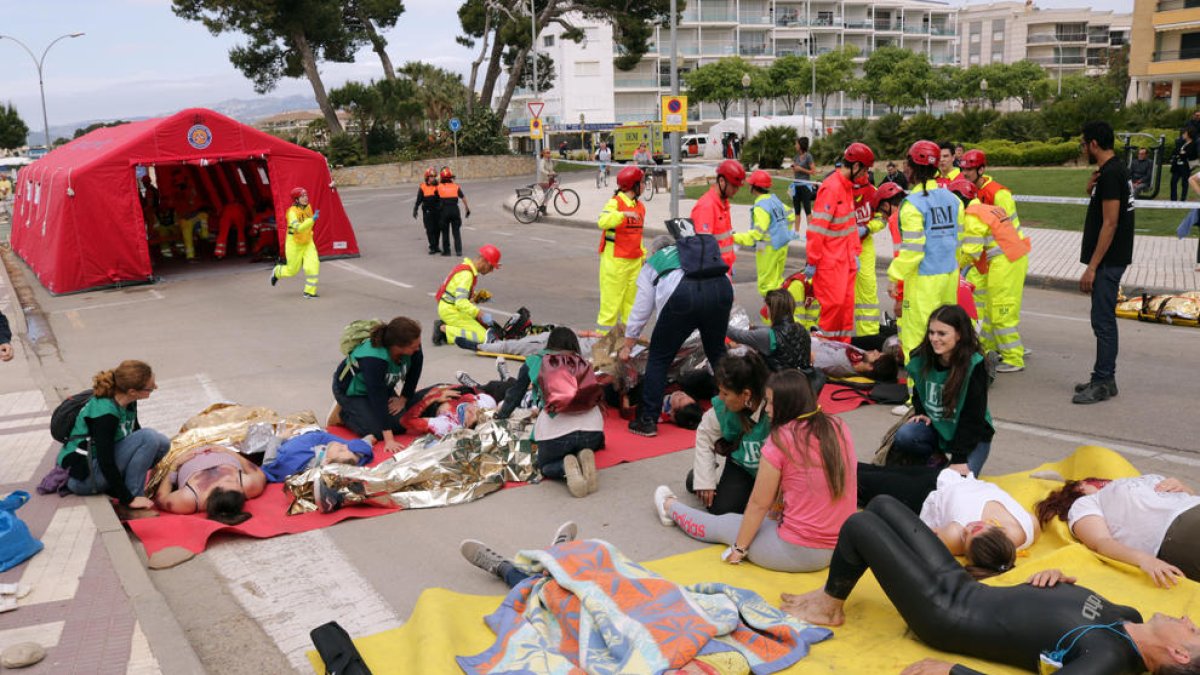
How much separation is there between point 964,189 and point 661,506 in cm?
513

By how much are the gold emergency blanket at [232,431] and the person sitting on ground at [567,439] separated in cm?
190

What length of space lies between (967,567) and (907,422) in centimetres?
138

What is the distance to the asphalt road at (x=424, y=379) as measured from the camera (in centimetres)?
510

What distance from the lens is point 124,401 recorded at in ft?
19.5

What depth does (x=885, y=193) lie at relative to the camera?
1004 cm

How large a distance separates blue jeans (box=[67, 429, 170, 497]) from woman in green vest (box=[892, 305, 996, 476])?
4732 mm

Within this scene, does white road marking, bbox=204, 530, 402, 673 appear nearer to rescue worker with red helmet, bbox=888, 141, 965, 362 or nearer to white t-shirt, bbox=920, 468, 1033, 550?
white t-shirt, bbox=920, 468, 1033, 550

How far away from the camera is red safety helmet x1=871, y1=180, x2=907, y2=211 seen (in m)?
9.98

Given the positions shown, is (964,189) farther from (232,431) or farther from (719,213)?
(232,431)

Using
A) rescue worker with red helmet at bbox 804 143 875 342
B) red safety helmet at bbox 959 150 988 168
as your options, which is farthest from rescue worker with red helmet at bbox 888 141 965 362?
red safety helmet at bbox 959 150 988 168

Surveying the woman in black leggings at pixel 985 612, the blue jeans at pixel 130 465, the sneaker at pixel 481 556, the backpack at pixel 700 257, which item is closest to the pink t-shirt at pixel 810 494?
the woman in black leggings at pixel 985 612

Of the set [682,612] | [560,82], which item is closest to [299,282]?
[682,612]

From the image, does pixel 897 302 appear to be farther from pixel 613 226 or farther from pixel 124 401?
pixel 124 401

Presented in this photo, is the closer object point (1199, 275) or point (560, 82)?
point (1199, 275)
